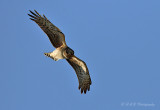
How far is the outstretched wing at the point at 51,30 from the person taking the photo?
1741 centimetres

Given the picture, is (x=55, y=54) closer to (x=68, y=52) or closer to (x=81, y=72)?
(x=68, y=52)

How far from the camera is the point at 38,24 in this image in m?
17.5

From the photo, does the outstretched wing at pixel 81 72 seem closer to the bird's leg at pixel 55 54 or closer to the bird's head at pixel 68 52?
the bird's head at pixel 68 52

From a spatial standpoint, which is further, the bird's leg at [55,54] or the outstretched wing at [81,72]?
the outstretched wing at [81,72]

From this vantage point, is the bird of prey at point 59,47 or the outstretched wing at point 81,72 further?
the outstretched wing at point 81,72

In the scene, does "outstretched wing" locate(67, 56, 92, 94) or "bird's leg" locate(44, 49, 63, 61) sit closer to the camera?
"bird's leg" locate(44, 49, 63, 61)

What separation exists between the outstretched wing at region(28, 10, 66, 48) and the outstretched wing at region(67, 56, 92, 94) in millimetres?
1065

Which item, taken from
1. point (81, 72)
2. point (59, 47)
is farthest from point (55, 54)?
point (81, 72)

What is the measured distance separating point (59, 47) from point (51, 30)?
0.88m

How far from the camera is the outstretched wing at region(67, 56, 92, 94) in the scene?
18562 mm

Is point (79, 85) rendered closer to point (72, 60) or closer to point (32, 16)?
point (72, 60)

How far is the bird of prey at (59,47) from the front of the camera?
1745 centimetres

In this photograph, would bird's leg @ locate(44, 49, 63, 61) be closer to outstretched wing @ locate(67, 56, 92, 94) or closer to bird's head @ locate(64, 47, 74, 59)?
bird's head @ locate(64, 47, 74, 59)

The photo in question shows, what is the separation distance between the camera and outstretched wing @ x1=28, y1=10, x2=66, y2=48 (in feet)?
57.1
